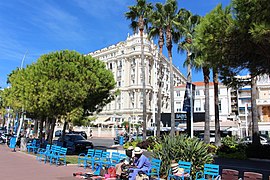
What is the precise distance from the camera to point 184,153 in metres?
9.84

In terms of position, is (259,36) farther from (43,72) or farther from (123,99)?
(123,99)

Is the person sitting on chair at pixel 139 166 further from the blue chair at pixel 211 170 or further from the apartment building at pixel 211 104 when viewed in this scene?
the apartment building at pixel 211 104

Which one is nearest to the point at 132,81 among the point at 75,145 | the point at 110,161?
the point at 75,145

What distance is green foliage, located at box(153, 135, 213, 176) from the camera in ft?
32.1

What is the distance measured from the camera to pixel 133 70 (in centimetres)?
7650

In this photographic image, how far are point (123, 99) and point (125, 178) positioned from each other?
68117 mm

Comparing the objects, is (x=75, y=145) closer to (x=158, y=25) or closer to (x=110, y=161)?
(x=110, y=161)

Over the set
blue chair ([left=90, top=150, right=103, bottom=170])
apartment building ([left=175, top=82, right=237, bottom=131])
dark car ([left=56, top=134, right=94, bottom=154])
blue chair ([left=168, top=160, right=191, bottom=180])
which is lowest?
dark car ([left=56, top=134, right=94, bottom=154])

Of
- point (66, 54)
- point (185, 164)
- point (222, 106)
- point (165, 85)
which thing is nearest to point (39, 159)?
point (66, 54)

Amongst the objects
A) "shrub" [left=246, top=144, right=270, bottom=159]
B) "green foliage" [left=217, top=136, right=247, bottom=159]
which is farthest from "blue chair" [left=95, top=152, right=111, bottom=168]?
"shrub" [left=246, top=144, right=270, bottom=159]

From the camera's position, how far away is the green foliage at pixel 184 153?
9773 mm

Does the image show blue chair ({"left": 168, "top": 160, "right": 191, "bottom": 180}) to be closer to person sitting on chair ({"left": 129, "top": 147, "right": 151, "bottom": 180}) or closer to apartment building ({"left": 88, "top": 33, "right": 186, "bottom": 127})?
person sitting on chair ({"left": 129, "top": 147, "right": 151, "bottom": 180})

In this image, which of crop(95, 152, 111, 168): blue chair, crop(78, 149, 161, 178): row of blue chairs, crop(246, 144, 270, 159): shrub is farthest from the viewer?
crop(246, 144, 270, 159): shrub

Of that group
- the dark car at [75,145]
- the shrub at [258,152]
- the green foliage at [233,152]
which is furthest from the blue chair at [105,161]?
the shrub at [258,152]
